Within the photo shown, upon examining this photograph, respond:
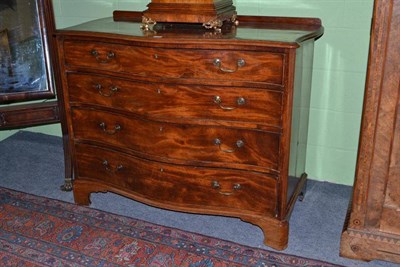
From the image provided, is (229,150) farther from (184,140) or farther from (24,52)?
(24,52)

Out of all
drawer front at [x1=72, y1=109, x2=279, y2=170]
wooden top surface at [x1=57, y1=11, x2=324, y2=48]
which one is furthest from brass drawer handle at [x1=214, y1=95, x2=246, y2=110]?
wooden top surface at [x1=57, y1=11, x2=324, y2=48]

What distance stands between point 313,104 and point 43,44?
1.59 m

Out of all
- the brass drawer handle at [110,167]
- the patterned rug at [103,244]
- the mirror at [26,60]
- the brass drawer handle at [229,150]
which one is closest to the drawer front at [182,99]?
the brass drawer handle at [229,150]

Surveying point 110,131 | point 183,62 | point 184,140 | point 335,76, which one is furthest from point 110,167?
point 335,76

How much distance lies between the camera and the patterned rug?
2.14m

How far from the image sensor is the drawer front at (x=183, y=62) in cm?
193

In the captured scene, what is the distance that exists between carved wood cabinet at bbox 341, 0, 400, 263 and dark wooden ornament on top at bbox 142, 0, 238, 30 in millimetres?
716

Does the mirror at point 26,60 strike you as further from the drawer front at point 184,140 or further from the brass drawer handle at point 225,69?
the brass drawer handle at point 225,69

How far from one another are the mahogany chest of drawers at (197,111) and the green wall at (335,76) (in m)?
0.17

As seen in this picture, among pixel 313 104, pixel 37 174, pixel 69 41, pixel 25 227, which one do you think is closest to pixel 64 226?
pixel 25 227

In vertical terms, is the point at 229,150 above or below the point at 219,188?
above

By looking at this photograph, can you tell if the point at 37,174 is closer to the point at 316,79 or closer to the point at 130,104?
the point at 130,104

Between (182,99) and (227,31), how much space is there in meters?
0.39

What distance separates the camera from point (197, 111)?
209cm
